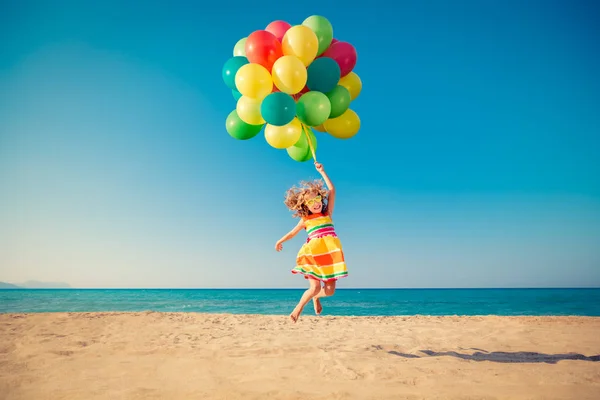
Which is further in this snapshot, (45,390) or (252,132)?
(252,132)

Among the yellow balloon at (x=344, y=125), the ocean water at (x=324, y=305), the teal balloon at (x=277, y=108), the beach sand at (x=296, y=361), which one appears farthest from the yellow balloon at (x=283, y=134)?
the ocean water at (x=324, y=305)

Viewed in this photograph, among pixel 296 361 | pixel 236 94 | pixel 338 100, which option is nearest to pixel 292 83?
pixel 338 100

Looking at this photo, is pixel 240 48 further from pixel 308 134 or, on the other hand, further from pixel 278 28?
pixel 308 134

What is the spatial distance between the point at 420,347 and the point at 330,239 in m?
2.96

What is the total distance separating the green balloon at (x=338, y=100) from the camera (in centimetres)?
503

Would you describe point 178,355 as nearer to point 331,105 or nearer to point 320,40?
point 331,105

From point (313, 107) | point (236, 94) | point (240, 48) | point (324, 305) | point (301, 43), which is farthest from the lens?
point (324, 305)

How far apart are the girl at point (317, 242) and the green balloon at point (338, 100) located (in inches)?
32.2

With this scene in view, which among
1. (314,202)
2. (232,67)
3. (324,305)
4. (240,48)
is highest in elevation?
(240,48)

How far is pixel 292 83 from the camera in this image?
14.7ft

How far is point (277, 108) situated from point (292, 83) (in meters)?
0.37

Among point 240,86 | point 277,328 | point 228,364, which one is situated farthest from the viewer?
point 277,328

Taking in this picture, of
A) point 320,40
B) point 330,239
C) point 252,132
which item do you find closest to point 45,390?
point 330,239

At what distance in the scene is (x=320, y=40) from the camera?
16.3 ft
